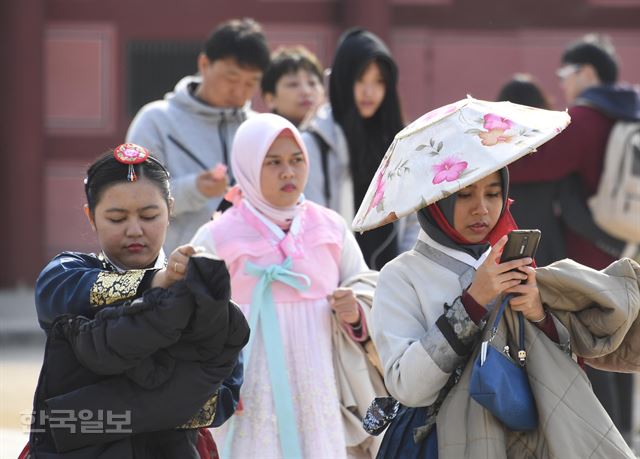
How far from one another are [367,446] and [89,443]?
1663mm

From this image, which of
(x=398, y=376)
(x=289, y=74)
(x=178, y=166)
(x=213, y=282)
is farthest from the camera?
(x=289, y=74)

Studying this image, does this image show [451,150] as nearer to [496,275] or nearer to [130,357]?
[496,275]

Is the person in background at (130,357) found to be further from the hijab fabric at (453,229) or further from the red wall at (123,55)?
the red wall at (123,55)

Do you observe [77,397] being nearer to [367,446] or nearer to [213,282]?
[213,282]

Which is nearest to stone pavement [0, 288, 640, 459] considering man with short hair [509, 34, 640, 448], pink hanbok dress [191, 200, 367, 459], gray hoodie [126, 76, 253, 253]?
man with short hair [509, 34, 640, 448]

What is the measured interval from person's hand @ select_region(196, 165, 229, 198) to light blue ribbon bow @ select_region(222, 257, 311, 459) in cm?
78

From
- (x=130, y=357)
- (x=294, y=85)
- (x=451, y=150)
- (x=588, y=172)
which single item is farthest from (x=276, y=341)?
(x=588, y=172)

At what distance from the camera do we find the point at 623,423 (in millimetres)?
6863

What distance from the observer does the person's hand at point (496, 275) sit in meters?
3.19

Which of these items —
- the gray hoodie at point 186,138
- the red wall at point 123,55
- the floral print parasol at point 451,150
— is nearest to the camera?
the floral print parasol at point 451,150

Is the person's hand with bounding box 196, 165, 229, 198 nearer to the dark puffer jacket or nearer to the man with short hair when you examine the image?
the man with short hair

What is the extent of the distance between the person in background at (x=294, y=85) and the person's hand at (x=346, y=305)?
7.01 feet

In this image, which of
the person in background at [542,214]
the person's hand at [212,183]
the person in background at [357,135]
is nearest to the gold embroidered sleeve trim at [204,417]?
the person's hand at [212,183]

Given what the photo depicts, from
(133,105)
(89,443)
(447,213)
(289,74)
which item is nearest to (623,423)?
(289,74)
